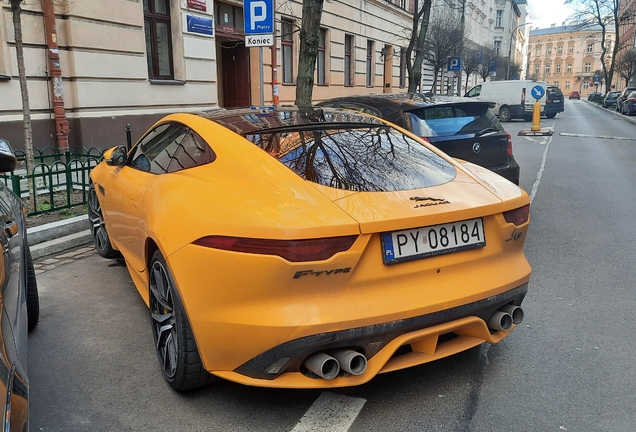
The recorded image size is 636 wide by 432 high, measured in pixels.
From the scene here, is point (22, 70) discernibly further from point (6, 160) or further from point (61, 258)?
point (6, 160)

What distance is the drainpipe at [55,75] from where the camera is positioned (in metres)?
10.1

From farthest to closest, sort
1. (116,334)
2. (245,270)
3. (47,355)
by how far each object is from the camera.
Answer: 1. (116,334)
2. (47,355)
3. (245,270)

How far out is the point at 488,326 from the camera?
296cm

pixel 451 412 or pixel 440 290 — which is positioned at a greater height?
pixel 440 290

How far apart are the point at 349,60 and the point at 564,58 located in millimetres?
125661

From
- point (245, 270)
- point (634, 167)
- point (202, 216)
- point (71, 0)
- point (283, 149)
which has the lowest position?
point (634, 167)

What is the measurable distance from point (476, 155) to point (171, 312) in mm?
4184

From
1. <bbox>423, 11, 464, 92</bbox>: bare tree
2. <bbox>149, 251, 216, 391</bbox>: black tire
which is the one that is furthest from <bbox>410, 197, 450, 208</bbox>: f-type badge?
<bbox>423, 11, 464, 92</bbox>: bare tree

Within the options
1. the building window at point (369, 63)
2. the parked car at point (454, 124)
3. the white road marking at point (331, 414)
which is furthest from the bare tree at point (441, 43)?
the white road marking at point (331, 414)

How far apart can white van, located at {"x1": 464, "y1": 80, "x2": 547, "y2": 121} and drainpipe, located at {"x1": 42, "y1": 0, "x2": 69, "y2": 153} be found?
22787 mm

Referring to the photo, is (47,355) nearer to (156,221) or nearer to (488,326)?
(156,221)

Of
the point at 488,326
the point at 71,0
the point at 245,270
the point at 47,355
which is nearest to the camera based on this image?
the point at 245,270

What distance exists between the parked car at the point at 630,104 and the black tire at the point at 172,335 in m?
37.3

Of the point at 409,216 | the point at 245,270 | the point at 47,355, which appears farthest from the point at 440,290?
the point at 47,355
